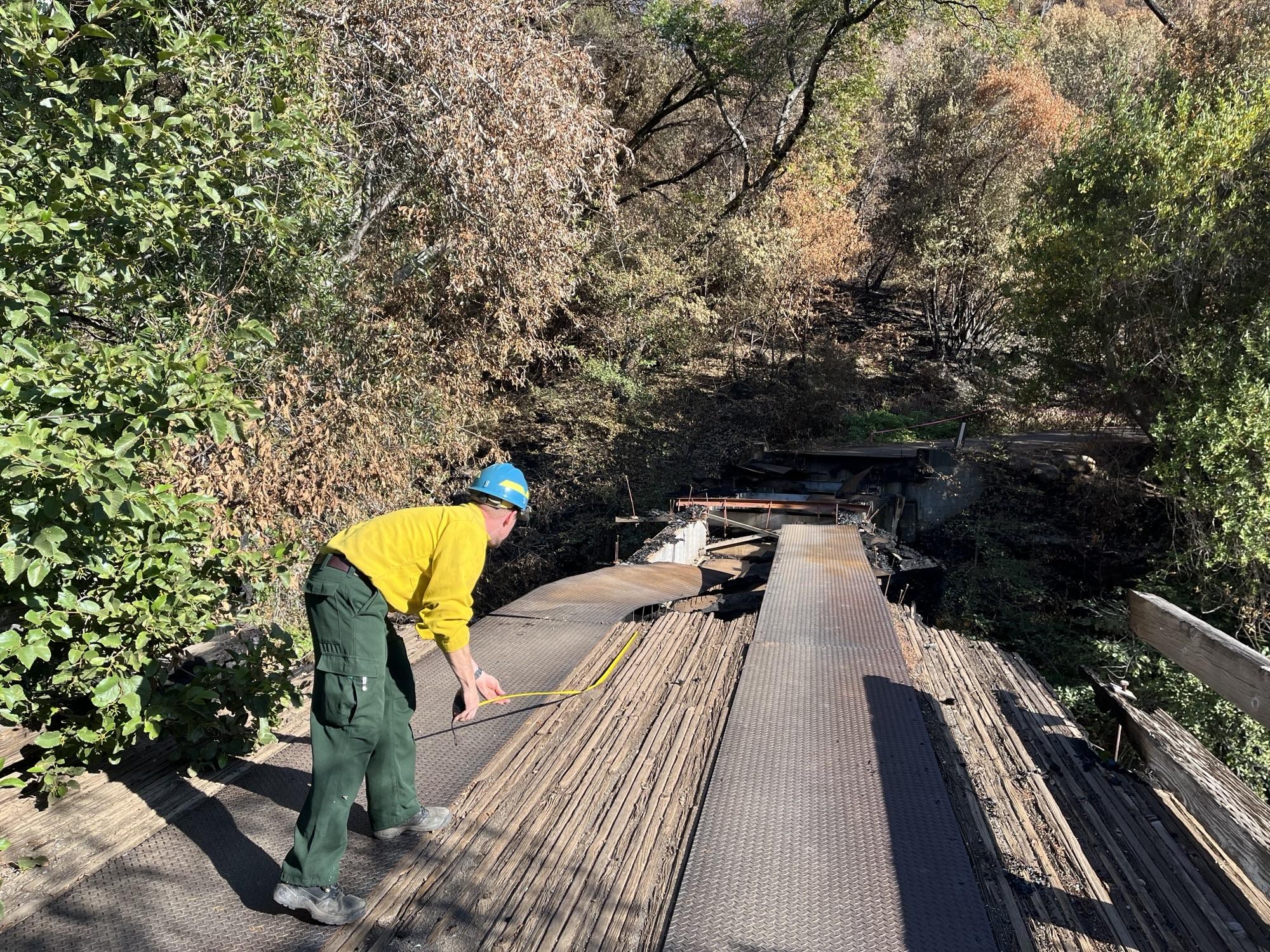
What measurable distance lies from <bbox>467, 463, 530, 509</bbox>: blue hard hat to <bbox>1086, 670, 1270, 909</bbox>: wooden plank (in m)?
2.54

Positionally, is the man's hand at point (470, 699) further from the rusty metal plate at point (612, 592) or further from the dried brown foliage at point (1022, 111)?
the dried brown foliage at point (1022, 111)

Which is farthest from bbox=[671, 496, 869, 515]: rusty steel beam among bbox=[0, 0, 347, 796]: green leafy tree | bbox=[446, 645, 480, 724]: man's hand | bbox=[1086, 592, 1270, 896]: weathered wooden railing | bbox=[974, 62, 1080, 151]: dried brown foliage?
bbox=[974, 62, 1080, 151]: dried brown foliage

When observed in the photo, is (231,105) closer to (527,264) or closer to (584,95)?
(527,264)

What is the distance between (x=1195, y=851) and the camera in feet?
9.50

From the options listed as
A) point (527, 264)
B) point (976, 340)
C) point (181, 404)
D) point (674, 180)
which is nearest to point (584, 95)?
point (527, 264)

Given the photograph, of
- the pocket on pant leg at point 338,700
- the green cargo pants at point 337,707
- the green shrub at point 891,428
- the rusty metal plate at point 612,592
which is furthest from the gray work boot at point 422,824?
the green shrub at point 891,428

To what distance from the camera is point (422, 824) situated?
277cm

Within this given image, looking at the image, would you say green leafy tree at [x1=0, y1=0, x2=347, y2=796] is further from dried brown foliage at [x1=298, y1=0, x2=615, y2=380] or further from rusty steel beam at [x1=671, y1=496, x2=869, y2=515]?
rusty steel beam at [x1=671, y1=496, x2=869, y2=515]

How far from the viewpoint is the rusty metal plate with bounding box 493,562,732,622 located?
5.57m

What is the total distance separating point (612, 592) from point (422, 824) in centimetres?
349

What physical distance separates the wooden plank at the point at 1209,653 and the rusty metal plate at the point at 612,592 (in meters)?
3.11

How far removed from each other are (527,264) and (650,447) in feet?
23.9

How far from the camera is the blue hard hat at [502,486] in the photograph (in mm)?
2639

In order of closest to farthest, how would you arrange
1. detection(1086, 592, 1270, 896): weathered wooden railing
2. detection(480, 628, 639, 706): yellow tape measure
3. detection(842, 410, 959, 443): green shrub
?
1. detection(1086, 592, 1270, 896): weathered wooden railing
2. detection(480, 628, 639, 706): yellow tape measure
3. detection(842, 410, 959, 443): green shrub
